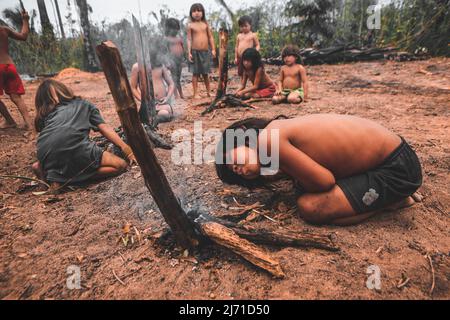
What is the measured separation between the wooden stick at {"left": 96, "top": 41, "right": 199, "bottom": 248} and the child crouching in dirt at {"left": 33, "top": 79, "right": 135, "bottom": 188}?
1442mm

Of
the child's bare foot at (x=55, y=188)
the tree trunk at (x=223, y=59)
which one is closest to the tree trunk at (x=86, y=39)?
the tree trunk at (x=223, y=59)

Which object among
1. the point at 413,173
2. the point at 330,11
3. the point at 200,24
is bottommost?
the point at 413,173

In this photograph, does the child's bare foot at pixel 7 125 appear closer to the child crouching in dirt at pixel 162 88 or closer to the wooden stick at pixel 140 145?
the child crouching in dirt at pixel 162 88

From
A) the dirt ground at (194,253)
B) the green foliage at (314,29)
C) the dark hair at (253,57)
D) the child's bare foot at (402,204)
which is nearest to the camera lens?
the dirt ground at (194,253)

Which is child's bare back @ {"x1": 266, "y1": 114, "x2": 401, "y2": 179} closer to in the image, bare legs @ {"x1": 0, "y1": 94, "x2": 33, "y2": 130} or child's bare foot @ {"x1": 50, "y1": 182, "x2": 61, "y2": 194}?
child's bare foot @ {"x1": 50, "y1": 182, "x2": 61, "y2": 194}

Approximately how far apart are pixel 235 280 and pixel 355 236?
80cm

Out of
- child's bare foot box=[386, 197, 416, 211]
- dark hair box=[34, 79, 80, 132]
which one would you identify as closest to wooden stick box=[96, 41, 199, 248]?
child's bare foot box=[386, 197, 416, 211]

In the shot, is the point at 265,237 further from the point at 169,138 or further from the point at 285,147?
the point at 169,138

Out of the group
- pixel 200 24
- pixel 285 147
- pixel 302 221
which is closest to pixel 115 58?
pixel 285 147

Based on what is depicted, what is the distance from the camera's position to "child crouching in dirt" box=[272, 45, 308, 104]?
16.4ft

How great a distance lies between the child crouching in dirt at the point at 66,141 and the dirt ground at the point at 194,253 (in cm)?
17

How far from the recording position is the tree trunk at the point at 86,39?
9930mm

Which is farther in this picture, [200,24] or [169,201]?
[200,24]

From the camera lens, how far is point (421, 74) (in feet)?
19.8
